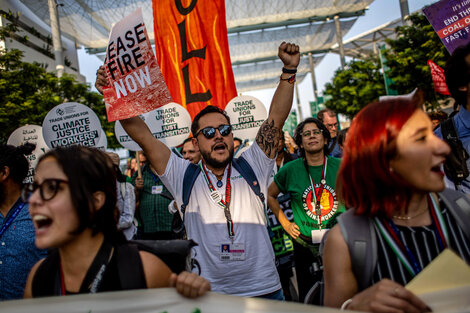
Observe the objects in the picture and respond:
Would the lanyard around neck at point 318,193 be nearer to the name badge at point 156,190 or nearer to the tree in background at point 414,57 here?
the name badge at point 156,190

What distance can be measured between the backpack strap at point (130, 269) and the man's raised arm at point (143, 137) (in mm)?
1110

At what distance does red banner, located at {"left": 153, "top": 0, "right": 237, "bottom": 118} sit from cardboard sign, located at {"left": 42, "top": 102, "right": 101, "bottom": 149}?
1661 millimetres

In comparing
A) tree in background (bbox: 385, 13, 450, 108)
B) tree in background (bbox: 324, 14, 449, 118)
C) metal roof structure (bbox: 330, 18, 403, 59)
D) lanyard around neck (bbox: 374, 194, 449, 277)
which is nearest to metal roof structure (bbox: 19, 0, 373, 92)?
metal roof structure (bbox: 330, 18, 403, 59)

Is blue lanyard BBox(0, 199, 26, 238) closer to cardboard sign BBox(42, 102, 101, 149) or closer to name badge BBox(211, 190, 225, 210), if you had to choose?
name badge BBox(211, 190, 225, 210)

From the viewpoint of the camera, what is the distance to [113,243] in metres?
1.79

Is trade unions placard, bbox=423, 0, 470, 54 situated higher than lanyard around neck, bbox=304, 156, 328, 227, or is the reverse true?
trade unions placard, bbox=423, 0, 470, 54

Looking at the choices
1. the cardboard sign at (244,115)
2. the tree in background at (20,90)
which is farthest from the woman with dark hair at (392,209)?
the tree in background at (20,90)

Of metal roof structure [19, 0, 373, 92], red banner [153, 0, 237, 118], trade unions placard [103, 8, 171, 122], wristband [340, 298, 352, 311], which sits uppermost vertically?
metal roof structure [19, 0, 373, 92]

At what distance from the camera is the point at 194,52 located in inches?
255

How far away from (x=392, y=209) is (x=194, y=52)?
545 centimetres

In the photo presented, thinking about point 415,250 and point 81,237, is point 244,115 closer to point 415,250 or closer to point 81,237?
point 81,237

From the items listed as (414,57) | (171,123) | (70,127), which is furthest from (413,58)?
(70,127)

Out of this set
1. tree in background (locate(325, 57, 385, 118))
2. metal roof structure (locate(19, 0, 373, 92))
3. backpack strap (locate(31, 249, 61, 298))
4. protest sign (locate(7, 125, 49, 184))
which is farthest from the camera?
metal roof structure (locate(19, 0, 373, 92))

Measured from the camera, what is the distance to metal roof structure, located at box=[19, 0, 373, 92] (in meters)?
29.2
